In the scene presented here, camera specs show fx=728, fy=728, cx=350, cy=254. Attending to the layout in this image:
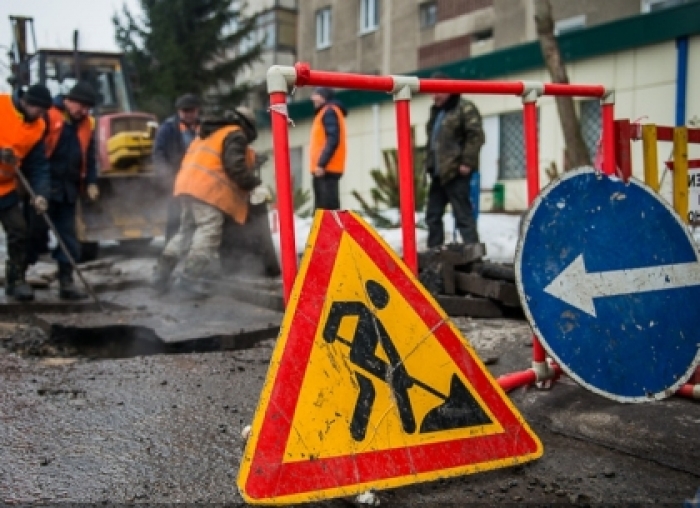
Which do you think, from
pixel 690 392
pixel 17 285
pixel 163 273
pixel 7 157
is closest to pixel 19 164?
pixel 7 157

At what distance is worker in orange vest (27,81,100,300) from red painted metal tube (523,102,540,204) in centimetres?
493

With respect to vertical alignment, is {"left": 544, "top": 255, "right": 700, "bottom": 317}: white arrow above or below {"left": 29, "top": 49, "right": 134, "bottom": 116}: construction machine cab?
below

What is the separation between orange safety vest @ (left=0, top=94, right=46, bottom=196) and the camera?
632 centimetres

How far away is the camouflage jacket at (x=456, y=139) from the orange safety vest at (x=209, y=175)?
1834 millimetres

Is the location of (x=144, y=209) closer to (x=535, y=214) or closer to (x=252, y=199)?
(x=252, y=199)

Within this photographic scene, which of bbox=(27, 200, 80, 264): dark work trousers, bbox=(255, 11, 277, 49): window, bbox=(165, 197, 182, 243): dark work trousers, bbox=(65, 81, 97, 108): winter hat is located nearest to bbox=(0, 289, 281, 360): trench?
bbox=(27, 200, 80, 264): dark work trousers

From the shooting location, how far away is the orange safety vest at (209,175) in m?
6.62

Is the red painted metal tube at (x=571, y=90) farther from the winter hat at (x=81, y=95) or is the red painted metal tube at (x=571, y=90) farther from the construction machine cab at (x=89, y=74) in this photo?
the construction machine cab at (x=89, y=74)

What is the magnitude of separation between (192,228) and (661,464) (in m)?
5.31

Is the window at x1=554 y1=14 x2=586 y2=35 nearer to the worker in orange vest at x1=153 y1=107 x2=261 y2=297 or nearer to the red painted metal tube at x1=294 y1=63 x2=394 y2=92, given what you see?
the worker in orange vest at x1=153 y1=107 x2=261 y2=297

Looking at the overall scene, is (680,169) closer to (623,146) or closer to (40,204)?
(623,146)

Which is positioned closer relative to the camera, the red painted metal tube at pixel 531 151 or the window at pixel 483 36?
the red painted metal tube at pixel 531 151

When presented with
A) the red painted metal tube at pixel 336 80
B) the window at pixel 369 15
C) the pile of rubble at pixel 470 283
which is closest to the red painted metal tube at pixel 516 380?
the red painted metal tube at pixel 336 80

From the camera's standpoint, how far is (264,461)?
2.05 metres
